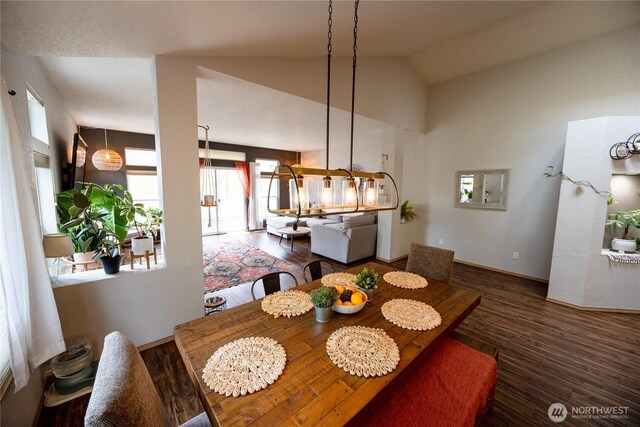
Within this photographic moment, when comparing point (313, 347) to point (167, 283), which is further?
point (167, 283)

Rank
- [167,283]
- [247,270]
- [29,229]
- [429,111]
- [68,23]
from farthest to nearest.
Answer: [429,111] < [247,270] < [167,283] < [68,23] < [29,229]

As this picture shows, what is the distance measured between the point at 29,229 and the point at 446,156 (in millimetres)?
5518

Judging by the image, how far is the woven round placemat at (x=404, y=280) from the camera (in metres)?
1.95

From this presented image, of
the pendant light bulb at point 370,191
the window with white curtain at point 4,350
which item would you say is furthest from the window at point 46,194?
the pendant light bulb at point 370,191

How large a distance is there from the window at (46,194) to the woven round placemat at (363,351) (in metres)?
3.21

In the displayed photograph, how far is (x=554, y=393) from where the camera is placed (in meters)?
1.77

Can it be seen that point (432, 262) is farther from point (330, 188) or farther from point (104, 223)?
point (104, 223)

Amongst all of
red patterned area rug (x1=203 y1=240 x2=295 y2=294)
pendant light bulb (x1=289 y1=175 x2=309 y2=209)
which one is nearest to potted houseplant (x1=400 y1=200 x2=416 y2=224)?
red patterned area rug (x1=203 y1=240 x2=295 y2=294)

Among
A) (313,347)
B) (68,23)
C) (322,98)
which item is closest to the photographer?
(313,347)

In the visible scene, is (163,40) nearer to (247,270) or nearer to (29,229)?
(29,229)

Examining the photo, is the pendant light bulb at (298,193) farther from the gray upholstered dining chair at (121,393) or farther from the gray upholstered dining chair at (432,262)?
the gray upholstered dining chair at (432,262)

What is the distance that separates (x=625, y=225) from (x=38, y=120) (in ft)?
22.6

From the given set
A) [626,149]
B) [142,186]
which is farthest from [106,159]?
[626,149]

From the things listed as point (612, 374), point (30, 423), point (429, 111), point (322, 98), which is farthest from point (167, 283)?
point (429, 111)
